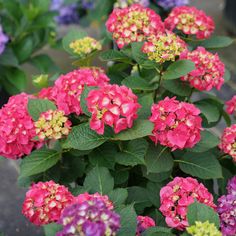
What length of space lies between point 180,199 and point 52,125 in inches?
14.6

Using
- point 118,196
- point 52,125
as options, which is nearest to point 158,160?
point 118,196

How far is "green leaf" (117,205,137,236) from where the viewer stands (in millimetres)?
1158

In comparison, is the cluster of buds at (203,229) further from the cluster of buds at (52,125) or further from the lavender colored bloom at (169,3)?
the lavender colored bloom at (169,3)

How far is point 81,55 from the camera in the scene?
1.72 m

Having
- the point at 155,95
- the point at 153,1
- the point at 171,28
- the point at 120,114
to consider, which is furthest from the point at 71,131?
the point at 153,1

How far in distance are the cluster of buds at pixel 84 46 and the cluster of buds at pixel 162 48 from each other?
→ 24 cm

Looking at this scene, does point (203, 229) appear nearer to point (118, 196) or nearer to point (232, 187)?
point (118, 196)

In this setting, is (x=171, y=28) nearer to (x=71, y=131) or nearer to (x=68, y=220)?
(x=71, y=131)

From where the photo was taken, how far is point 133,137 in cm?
133

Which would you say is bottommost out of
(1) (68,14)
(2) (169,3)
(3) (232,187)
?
(1) (68,14)

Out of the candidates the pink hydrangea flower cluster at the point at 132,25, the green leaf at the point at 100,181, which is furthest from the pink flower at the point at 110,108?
the pink hydrangea flower cluster at the point at 132,25

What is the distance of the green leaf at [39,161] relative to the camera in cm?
143

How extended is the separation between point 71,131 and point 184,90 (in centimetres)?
39

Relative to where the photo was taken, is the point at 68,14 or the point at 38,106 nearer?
the point at 38,106
